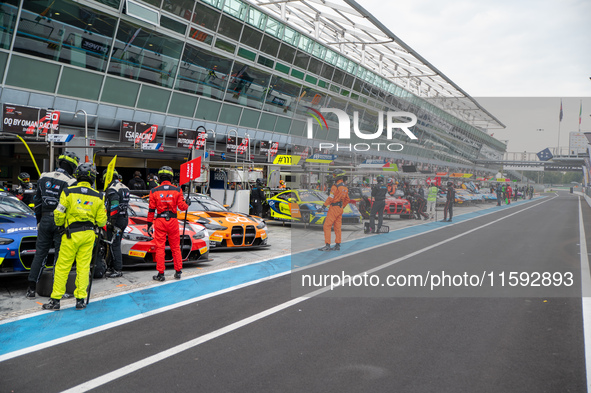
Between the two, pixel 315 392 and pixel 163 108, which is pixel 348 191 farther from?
pixel 163 108

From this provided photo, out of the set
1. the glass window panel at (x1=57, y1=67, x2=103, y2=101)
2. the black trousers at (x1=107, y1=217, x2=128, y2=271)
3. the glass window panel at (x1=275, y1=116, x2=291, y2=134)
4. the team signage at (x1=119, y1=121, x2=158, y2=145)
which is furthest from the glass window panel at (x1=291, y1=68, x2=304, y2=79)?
the black trousers at (x1=107, y1=217, x2=128, y2=271)

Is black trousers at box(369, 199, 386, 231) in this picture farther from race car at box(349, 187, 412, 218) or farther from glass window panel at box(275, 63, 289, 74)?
glass window panel at box(275, 63, 289, 74)

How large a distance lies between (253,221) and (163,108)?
487 inches

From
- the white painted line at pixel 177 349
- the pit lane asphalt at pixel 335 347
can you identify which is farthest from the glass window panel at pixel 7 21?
the white painted line at pixel 177 349

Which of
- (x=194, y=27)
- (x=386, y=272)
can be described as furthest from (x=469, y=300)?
(x=194, y=27)

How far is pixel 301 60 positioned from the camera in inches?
1086

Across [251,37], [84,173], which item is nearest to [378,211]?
[84,173]

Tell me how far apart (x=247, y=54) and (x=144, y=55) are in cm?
609

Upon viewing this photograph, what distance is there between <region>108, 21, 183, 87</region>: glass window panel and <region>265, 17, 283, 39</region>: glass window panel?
558cm

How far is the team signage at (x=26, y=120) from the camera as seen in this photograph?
13.5m

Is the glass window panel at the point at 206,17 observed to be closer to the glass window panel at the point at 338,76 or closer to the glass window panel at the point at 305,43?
the glass window panel at the point at 305,43

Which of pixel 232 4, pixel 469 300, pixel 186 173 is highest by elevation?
pixel 232 4

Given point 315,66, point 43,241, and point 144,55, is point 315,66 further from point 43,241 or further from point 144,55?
point 43,241

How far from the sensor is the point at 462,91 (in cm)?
4419
